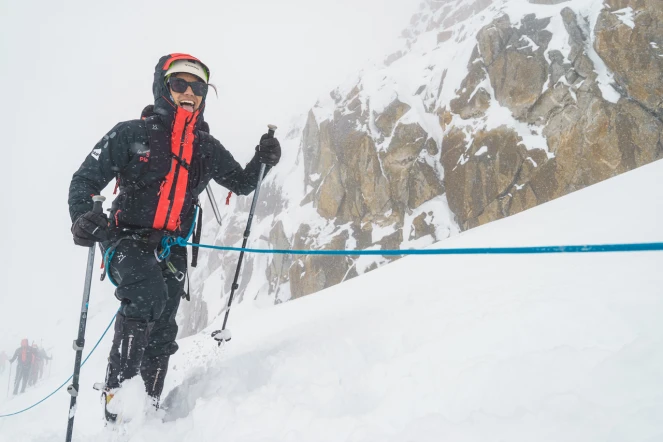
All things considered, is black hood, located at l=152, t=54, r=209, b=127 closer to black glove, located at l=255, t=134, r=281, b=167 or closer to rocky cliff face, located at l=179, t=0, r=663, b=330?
black glove, located at l=255, t=134, r=281, b=167

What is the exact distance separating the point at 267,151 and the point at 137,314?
1.98 meters

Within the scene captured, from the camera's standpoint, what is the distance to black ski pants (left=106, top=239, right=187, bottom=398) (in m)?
2.62

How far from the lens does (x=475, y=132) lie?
24.2 m

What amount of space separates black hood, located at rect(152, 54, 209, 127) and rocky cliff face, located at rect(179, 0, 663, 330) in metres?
22.3

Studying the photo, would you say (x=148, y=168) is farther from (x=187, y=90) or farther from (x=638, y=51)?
(x=638, y=51)

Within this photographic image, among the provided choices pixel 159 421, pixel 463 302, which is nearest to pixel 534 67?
pixel 463 302

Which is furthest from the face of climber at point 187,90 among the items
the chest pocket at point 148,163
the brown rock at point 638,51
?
the brown rock at point 638,51

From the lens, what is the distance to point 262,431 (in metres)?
1.88

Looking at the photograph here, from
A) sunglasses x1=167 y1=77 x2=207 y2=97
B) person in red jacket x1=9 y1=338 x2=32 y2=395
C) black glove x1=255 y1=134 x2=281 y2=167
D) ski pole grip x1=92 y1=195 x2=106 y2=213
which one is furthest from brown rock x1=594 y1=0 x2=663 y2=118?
person in red jacket x1=9 y1=338 x2=32 y2=395

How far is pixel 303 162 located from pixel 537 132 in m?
23.7

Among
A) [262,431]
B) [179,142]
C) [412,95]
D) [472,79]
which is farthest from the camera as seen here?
[412,95]

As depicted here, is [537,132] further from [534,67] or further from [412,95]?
[412,95]

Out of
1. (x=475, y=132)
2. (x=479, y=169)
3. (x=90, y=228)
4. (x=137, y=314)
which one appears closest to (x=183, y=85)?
(x=90, y=228)

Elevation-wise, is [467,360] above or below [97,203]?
below
